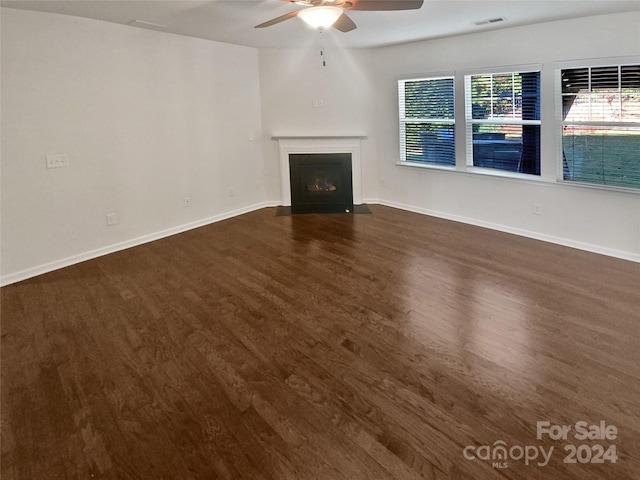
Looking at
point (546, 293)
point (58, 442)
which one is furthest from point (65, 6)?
point (546, 293)

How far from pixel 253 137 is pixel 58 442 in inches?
200

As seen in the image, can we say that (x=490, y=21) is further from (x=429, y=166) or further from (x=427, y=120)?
(x=429, y=166)

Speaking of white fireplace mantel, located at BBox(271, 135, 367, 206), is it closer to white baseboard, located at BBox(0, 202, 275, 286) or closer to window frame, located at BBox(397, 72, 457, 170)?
window frame, located at BBox(397, 72, 457, 170)

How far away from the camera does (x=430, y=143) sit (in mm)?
5867

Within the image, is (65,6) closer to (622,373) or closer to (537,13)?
(537,13)

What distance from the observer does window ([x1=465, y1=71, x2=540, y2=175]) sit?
15.5ft

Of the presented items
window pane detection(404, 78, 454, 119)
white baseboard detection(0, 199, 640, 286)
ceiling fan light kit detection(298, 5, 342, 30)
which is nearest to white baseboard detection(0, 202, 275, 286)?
white baseboard detection(0, 199, 640, 286)

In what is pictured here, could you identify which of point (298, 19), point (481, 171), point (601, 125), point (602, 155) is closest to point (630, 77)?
point (601, 125)

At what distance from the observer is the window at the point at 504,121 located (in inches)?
186

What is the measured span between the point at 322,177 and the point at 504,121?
104 inches

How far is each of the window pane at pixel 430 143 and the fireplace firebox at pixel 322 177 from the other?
93cm

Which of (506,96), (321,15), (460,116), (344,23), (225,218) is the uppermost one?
(344,23)

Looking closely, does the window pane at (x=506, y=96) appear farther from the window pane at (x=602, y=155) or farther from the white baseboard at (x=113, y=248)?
the white baseboard at (x=113, y=248)

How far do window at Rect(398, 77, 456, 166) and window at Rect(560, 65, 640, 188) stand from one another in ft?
4.77
